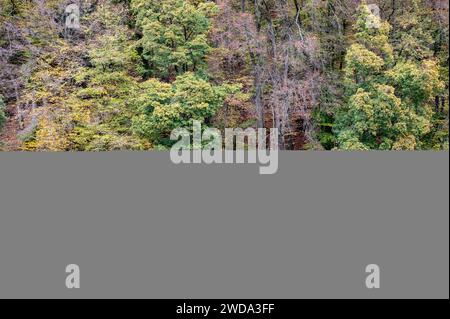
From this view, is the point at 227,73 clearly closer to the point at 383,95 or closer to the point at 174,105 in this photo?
the point at 174,105

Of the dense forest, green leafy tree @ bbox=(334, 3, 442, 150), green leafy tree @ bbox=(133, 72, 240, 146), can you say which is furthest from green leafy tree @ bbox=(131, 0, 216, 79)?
green leafy tree @ bbox=(334, 3, 442, 150)

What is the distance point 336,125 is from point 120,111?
19.3 ft

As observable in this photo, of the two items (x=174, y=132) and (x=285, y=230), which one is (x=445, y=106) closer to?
(x=174, y=132)

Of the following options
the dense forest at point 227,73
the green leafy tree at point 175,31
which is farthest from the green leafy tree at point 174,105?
the green leafy tree at point 175,31

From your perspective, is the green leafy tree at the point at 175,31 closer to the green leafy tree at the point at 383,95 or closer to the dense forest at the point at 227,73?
the dense forest at the point at 227,73

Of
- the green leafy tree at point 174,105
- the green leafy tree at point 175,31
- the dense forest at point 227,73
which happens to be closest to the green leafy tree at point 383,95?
the dense forest at point 227,73

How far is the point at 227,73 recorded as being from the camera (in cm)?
1673

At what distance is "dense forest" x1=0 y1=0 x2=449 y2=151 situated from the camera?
14.9 metres

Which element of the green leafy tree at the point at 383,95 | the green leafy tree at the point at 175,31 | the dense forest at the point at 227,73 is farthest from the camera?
the green leafy tree at the point at 175,31

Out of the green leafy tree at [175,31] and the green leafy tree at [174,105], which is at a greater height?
the green leafy tree at [175,31]

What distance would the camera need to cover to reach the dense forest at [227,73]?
14.9 m

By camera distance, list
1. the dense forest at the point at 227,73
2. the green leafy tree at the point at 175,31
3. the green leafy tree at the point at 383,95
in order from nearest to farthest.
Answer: the green leafy tree at the point at 383,95 < the dense forest at the point at 227,73 < the green leafy tree at the point at 175,31

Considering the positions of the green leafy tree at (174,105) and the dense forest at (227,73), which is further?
the dense forest at (227,73)

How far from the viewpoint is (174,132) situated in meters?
14.8
